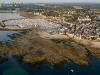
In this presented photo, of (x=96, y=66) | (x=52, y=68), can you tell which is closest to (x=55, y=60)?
Result: (x=52, y=68)

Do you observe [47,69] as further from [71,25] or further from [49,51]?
[71,25]

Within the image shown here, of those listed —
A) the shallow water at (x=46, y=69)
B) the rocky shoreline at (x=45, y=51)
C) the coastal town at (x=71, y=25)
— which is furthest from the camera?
the coastal town at (x=71, y=25)

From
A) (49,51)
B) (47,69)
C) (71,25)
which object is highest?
(71,25)

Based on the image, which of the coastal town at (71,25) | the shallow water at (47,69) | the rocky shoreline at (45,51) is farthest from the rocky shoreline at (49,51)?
the coastal town at (71,25)

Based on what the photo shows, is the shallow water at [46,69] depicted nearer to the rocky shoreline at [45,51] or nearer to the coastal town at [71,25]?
the rocky shoreline at [45,51]

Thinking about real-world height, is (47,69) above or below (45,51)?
below

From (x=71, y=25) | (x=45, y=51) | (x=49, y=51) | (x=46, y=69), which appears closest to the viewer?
(x=46, y=69)

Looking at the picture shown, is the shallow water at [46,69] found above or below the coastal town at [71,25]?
below

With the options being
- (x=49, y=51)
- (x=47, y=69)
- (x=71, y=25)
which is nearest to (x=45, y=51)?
(x=49, y=51)

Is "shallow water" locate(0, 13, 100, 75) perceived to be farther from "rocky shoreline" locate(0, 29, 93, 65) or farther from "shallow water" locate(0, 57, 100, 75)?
"rocky shoreline" locate(0, 29, 93, 65)

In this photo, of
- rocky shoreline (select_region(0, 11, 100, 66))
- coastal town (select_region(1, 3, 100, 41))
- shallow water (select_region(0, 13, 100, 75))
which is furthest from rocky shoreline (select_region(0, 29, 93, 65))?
coastal town (select_region(1, 3, 100, 41))

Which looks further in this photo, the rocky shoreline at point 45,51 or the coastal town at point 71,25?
the coastal town at point 71,25
